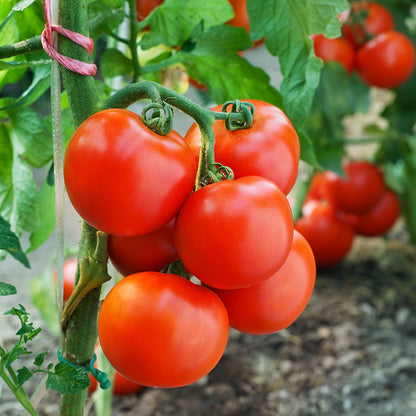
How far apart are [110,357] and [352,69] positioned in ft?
3.38

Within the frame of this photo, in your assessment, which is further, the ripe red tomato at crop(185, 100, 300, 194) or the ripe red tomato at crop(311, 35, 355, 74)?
the ripe red tomato at crop(311, 35, 355, 74)

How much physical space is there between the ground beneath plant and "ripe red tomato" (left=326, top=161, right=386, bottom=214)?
0.79ft

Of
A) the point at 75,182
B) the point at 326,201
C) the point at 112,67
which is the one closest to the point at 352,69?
the point at 326,201

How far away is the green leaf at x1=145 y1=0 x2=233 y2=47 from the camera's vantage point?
654 mm

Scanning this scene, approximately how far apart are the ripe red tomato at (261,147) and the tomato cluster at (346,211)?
43.3 inches

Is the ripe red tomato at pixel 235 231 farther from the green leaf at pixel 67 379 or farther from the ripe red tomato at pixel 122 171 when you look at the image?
the green leaf at pixel 67 379

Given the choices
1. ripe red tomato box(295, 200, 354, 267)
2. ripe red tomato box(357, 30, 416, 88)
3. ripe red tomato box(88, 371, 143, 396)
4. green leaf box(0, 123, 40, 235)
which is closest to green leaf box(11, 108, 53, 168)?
green leaf box(0, 123, 40, 235)

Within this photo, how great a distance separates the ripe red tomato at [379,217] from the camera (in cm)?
164

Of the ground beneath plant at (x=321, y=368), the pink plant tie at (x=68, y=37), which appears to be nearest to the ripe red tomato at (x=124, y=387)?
the ground beneath plant at (x=321, y=368)

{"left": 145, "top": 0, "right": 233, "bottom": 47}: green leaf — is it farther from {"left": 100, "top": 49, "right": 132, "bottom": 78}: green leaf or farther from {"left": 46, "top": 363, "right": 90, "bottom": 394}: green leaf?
{"left": 46, "top": 363, "right": 90, "bottom": 394}: green leaf

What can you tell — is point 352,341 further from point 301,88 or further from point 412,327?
point 301,88

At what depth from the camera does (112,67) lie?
0.68 metres

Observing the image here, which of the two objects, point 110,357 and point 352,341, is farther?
point 352,341

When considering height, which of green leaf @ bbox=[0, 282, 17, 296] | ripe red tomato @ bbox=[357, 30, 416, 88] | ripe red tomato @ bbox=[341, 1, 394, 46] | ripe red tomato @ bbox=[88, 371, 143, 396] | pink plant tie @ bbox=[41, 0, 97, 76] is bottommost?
ripe red tomato @ bbox=[88, 371, 143, 396]
